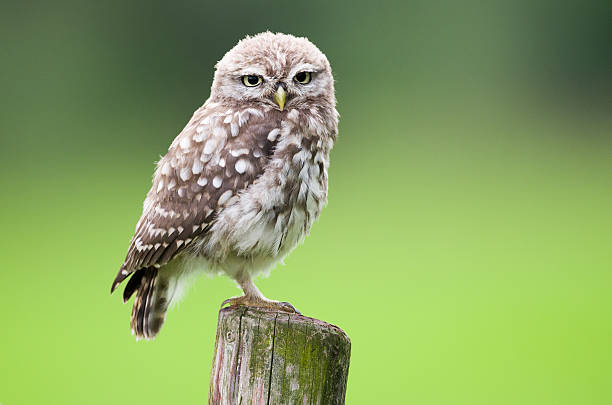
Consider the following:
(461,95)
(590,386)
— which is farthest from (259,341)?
(461,95)

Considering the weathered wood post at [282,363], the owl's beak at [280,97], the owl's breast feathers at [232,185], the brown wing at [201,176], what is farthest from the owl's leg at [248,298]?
the weathered wood post at [282,363]

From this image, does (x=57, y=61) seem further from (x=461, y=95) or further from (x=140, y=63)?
(x=461, y=95)

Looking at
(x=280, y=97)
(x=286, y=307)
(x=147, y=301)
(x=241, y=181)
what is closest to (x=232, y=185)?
(x=241, y=181)

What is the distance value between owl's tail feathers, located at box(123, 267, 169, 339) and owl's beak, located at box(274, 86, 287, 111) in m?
0.93

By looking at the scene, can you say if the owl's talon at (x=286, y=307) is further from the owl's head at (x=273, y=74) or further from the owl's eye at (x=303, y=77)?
the owl's eye at (x=303, y=77)

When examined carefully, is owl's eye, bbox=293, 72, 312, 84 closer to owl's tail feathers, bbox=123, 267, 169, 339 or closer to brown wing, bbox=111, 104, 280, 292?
brown wing, bbox=111, 104, 280, 292

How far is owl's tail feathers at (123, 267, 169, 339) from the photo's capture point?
3.82m

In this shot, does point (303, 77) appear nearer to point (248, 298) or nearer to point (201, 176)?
point (201, 176)

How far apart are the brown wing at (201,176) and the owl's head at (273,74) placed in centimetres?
11

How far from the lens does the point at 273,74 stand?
3658mm

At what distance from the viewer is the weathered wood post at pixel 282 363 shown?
2619mm

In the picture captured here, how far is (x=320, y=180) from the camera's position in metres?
3.72

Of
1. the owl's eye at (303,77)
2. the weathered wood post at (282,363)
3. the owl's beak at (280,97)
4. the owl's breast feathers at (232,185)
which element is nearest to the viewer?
the weathered wood post at (282,363)

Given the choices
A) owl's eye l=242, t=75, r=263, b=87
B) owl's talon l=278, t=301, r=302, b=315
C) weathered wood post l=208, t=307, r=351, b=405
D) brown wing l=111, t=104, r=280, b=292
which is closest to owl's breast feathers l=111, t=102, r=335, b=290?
brown wing l=111, t=104, r=280, b=292
